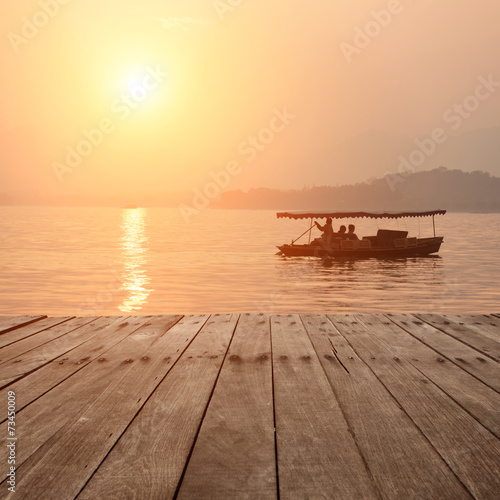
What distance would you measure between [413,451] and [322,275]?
2592 cm

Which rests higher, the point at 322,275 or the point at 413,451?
the point at 413,451

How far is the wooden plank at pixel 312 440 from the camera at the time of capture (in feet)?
5.45

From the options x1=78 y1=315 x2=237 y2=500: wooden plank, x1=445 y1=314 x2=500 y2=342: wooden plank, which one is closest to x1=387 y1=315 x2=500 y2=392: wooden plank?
x1=445 y1=314 x2=500 y2=342: wooden plank

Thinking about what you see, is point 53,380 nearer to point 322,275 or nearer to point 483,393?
point 483,393

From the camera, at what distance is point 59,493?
5.32ft

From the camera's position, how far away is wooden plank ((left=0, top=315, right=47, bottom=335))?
3919mm

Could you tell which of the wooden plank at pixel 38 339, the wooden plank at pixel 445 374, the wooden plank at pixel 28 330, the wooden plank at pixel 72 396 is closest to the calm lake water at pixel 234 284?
the wooden plank at pixel 28 330

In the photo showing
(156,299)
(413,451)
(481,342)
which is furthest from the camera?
(156,299)

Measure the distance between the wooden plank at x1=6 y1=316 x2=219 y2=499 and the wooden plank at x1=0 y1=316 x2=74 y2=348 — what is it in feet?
3.33

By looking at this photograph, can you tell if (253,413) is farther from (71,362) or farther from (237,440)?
(71,362)

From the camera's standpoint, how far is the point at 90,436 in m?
2.04

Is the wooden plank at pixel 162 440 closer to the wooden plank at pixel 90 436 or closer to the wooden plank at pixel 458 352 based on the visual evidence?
the wooden plank at pixel 90 436

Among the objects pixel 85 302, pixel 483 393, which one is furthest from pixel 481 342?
pixel 85 302

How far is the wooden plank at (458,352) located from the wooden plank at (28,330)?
2.82 m
